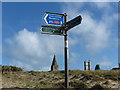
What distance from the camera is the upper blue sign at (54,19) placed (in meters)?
8.75

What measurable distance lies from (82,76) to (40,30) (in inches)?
272

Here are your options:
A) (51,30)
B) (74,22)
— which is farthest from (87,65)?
(74,22)

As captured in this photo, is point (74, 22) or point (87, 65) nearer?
point (74, 22)

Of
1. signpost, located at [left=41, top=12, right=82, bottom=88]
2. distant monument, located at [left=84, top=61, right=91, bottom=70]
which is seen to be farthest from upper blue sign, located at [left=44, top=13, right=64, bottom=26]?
distant monument, located at [left=84, top=61, right=91, bottom=70]

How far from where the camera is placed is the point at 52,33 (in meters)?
8.85

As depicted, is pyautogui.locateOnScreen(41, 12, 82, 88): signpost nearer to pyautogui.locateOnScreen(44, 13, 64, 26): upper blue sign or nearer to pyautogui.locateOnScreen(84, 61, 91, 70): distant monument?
pyautogui.locateOnScreen(44, 13, 64, 26): upper blue sign

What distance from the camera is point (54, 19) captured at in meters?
8.75

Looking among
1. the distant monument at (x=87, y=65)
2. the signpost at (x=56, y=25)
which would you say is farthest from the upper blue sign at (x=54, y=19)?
the distant monument at (x=87, y=65)

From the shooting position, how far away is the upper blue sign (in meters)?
8.75

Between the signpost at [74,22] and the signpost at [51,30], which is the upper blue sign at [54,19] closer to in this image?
the signpost at [51,30]

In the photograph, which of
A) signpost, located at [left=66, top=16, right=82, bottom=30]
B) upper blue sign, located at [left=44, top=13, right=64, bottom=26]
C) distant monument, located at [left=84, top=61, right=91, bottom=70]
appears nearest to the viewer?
signpost, located at [left=66, top=16, right=82, bottom=30]

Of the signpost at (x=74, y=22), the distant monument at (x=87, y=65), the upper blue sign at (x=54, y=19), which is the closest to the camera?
the signpost at (x=74, y=22)

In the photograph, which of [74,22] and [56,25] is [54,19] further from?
[74,22]

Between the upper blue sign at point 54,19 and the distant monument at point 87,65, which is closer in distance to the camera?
the upper blue sign at point 54,19
